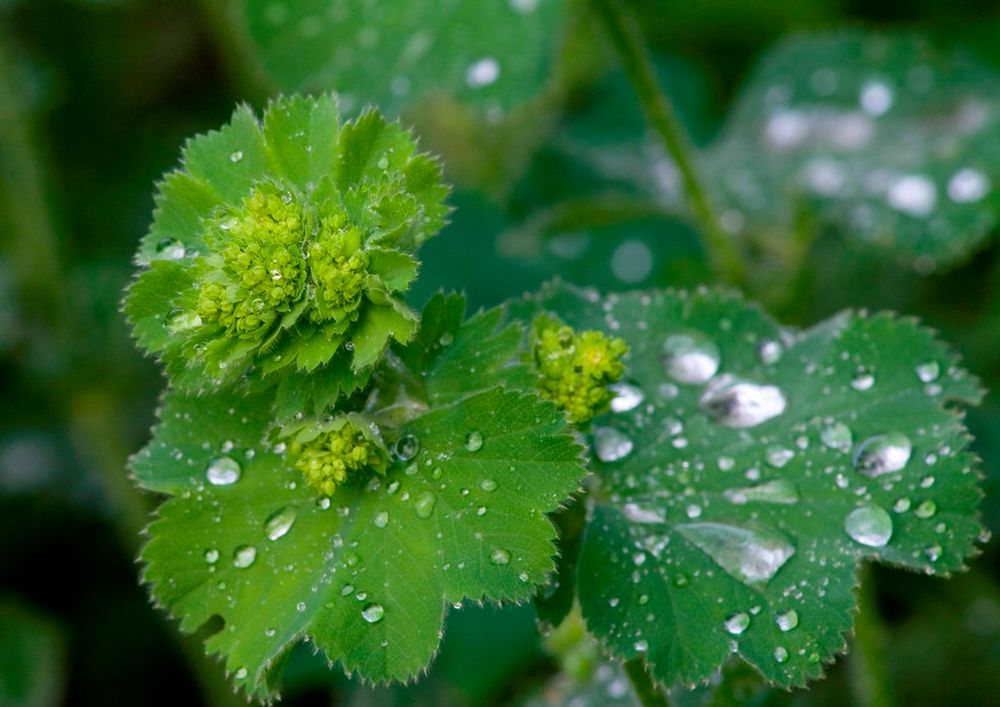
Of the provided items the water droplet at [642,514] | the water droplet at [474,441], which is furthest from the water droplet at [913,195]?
the water droplet at [474,441]

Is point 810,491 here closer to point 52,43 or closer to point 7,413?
point 7,413

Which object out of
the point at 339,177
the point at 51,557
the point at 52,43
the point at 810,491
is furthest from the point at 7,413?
the point at 810,491

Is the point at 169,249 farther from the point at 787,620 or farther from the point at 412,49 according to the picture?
the point at 412,49

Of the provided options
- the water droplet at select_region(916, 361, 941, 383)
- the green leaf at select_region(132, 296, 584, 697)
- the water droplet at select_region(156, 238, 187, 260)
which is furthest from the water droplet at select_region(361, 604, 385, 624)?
the water droplet at select_region(916, 361, 941, 383)

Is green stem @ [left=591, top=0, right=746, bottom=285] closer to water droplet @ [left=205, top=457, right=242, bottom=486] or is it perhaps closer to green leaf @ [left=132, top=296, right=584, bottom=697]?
green leaf @ [left=132, top=296, right=584, bottom=697]

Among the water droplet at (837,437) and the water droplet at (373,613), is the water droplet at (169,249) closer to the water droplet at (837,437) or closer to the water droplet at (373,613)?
the water droplet at (373,613)

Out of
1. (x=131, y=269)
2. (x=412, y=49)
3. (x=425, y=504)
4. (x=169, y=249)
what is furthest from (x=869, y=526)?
(x=131, y=269)
